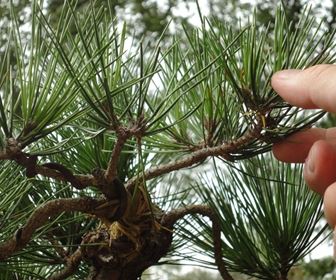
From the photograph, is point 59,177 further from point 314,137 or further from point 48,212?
point 314,137

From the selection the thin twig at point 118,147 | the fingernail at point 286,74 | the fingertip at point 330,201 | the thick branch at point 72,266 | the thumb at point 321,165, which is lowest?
the fingertip at point 330,201

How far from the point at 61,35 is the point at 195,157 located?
0.29 feet

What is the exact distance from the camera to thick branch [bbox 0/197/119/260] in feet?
0.90

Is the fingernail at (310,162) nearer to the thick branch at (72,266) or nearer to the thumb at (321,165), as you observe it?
the thumb at (321,165)

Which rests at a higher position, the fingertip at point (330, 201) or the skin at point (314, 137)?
the skin at point (314, 137)

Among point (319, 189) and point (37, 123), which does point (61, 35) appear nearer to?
point (37, 123)

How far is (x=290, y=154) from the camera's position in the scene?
314mm

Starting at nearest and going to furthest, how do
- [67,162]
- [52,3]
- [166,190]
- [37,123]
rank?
[37,123], [67,162], [166,190], [52,3]

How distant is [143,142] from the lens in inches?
13.5

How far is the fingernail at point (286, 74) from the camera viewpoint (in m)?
0.27

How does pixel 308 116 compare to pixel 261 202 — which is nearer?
pixel 308 116

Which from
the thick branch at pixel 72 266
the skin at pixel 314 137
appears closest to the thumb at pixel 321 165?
the skin at pixel 314 137

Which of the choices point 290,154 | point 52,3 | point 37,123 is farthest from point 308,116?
point 52,3

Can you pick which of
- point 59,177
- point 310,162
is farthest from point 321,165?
point 59,177
